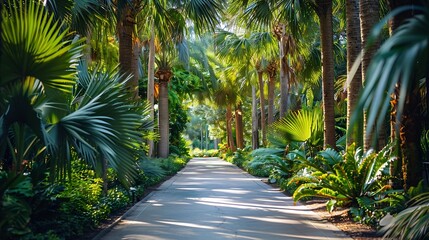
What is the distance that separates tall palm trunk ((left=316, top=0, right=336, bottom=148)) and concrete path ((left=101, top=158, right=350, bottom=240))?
2.36 meters

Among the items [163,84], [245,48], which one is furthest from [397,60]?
[163,84]

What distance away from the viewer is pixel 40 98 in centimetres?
688

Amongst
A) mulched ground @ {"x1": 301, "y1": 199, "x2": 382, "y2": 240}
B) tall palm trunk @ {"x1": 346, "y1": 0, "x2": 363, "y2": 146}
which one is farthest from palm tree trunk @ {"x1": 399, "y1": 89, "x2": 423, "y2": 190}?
tall palm trunk @ {"x1": 346, "y1": 0, "x2": 363, "y2": 146}

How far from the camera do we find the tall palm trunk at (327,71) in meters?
14.6

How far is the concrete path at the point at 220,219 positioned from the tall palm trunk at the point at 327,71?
2.36 m

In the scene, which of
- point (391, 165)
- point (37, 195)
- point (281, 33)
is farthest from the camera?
point (281, 33)

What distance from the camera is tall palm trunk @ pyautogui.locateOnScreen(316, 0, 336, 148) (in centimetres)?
1461

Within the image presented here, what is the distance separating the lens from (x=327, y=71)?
1483cm

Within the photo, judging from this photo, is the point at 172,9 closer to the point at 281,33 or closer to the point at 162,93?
the point at 281,33

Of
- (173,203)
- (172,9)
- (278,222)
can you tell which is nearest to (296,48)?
(172,9)

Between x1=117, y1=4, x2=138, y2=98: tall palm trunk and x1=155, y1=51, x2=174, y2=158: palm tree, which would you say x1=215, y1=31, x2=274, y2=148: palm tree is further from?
x1=117, y1=4, x2=138, y2=98: tall palm trunk

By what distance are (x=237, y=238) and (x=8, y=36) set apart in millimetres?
4887

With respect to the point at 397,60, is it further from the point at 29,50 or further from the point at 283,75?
the point at 283,75

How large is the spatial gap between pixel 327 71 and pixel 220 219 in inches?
240
